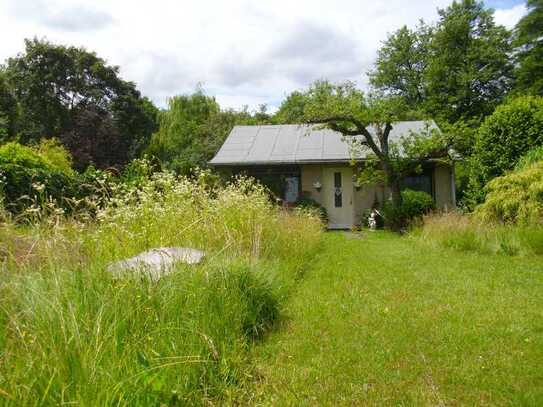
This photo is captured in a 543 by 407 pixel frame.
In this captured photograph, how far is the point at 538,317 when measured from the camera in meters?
4.16

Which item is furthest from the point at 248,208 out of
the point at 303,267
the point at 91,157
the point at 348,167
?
the point at 91,157

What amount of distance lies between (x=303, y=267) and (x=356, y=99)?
25.7ft

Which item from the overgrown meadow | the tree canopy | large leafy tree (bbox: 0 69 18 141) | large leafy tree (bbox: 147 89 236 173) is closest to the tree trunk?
the overgrown meadow

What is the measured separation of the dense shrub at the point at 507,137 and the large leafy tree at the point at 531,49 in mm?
15238

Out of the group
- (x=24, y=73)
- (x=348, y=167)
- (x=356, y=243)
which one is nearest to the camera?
(x=356, y=243)

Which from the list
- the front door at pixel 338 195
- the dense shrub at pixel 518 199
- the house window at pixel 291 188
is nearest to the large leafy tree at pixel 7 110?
the house window at pixel 291 188

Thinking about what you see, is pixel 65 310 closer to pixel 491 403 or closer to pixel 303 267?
pixel 491 403

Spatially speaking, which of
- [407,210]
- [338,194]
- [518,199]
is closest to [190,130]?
[338,194]

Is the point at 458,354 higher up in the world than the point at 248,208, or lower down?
lower down

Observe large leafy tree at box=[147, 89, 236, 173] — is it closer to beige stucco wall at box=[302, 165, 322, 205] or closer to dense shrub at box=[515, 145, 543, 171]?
beige stucco wall at box=[302, 165, 322, 205]

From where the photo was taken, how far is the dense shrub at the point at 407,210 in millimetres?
13078

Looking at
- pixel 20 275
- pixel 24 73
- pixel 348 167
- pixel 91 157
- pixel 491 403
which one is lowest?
pixel 491 403

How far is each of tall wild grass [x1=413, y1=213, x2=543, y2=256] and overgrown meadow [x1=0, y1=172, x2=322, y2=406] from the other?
5268mm

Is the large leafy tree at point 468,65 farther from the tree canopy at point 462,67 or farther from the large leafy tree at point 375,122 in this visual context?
the large leafy tree at point 375,122
